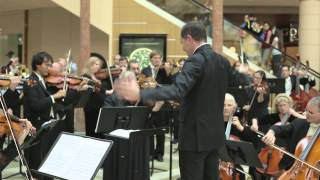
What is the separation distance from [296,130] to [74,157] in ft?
9.33

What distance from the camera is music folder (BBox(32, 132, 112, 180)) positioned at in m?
3.57

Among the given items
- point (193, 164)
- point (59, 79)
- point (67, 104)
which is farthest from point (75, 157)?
point (59, 79)

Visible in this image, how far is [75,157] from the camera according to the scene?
12.1 feet

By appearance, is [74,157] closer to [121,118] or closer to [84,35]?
[121,118]

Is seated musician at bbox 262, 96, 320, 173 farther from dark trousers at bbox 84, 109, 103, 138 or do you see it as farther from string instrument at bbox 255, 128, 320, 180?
dark trousers at bbox 84, 109, 103, 138

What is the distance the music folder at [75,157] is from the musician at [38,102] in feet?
7.61

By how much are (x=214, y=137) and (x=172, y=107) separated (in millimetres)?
3012

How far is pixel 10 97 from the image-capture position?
299 inches

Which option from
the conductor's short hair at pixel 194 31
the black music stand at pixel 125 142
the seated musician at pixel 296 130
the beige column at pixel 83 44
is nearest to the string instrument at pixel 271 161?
the seated musician at pixel 296 130

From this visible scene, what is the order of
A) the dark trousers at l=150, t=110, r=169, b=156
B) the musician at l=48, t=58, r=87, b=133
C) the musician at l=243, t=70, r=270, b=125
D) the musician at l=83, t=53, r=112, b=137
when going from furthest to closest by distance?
1. the musician at l=243, t=70, r=270, b=125
2. the dark trousers at l=150, t=110, r=169, b=156
3. the musician at l=83, t=53, r=112, b=137
4. the musician at l=48, t=58, r=87, b=133

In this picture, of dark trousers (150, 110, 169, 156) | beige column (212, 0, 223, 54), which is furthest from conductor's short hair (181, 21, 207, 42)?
beige column (212, 0, 223, 54)

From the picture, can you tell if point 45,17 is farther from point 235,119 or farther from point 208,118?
point 208,118

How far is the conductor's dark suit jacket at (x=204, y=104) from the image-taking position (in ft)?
13.4

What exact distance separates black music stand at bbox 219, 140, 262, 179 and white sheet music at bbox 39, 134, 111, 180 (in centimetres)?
167
